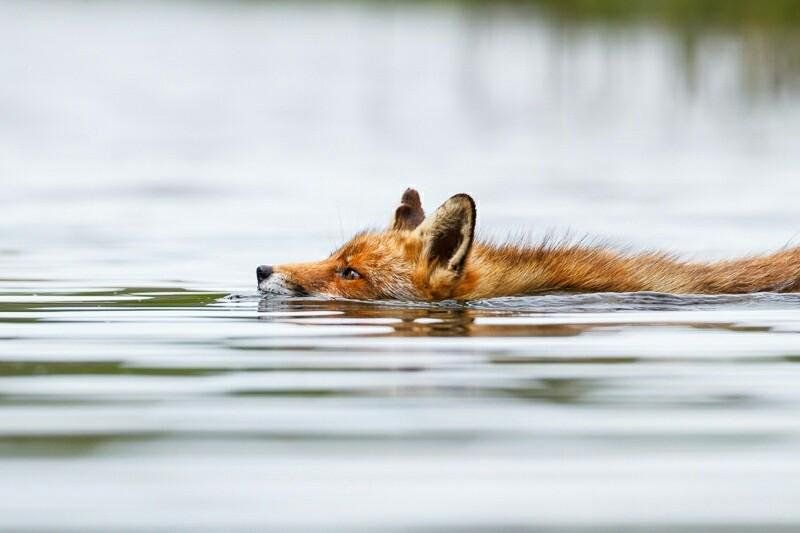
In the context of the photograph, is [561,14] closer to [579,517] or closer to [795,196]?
[795,196]

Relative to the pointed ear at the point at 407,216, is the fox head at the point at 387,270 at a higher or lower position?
lower

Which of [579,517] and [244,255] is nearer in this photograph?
[579,517]

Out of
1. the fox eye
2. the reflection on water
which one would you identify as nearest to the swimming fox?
the fox eye

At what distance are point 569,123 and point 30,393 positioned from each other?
2558 centimetres

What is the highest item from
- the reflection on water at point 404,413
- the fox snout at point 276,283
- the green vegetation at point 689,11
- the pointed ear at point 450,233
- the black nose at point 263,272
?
the green vegetation at point 689,11

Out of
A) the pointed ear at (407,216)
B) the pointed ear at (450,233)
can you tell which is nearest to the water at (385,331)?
the pointed ear at (450,233)

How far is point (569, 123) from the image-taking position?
1325 inches

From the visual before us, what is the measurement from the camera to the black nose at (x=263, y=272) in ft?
41.0

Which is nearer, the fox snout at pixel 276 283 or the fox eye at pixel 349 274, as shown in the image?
the fox snout at pixel 276 283

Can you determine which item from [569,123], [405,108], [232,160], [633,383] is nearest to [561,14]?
[405,108]

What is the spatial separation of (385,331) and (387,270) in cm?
173

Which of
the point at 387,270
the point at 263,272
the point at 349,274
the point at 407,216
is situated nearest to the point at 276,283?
the point at 263,272

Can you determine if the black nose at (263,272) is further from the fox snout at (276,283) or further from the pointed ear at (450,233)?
the pointed ear at (450,233)

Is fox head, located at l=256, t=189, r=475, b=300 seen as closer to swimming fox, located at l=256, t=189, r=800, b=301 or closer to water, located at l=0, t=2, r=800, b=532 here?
swimming fox, located at l=256, t=189, r=800, b=301
